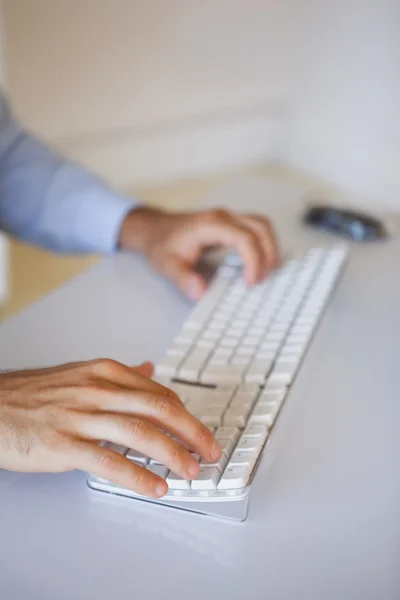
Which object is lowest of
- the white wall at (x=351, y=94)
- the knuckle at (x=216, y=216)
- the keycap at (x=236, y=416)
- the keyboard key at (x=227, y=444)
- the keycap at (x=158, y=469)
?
the keycap at (x=158, y=469)

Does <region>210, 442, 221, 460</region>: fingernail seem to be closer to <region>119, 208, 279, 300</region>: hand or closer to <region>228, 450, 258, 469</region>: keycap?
<region>228, 450, 258, 469</region>: keycap

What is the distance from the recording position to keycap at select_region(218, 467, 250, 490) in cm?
53

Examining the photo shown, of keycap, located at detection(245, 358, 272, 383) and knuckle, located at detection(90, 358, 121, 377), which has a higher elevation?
keycap, located at detection(245, 358, 272, 383)

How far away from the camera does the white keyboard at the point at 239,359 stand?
0.55 meters

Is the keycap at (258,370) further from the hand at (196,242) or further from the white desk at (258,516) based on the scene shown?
the hand at (196,242)

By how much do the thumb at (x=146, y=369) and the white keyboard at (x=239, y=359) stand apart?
1 centimetres

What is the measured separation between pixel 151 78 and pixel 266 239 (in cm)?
96

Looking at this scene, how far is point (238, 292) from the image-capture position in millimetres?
840

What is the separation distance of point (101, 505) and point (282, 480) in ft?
0.44

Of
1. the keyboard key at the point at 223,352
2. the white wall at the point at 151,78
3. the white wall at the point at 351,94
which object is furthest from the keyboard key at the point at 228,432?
the white wall at the point at 151,78

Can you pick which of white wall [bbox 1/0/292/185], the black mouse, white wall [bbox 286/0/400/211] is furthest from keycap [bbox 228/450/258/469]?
white wall [bbox 1/0/292/185]

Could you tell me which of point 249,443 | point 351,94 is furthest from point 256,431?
point 351,94

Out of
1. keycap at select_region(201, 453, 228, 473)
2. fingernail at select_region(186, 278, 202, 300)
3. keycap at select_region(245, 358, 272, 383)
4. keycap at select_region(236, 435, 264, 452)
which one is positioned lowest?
keycap at select_region(201, 453, 228, 473)

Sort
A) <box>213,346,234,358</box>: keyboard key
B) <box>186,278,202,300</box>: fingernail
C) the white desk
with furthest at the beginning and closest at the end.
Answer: <box>186,278,202,300</box>: fingernail → <box>213,346,234,358</box>: keyboard key → the white desk
